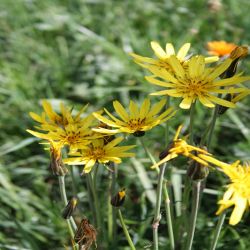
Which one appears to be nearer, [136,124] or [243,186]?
[243,186]

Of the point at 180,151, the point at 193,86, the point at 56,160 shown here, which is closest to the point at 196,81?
the point at 193,86

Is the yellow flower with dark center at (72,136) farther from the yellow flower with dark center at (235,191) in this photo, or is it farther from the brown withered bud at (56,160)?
the yellow flower with dark center at (235,191)

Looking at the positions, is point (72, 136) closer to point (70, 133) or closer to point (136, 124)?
point (70, 133)

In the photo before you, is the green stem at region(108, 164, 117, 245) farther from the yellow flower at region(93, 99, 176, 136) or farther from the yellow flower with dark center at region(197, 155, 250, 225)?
the yellow flower with dark center at region(197, 155, 250, 225)

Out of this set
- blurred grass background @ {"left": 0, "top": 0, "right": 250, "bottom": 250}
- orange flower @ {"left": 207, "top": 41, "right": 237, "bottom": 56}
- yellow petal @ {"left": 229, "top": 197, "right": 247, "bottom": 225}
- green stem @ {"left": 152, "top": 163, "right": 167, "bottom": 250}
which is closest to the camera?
yellow petal @ {"left": 229, "top": 197, "right": 247, "bottom": 225}

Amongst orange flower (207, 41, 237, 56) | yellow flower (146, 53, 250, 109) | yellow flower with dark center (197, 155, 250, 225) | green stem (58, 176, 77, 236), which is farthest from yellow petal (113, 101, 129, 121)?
orange flower (207, 41, 237, 56)
